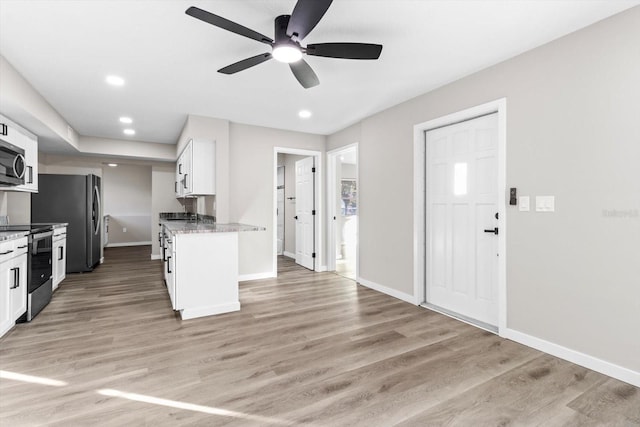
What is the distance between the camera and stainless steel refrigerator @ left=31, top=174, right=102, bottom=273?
4918 millimetres

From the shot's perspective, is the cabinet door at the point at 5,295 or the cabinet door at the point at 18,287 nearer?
Result: the cabinet door at the point at 5,295

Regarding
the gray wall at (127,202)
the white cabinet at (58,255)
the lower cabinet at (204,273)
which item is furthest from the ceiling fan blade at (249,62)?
the gray wall at (127,202)

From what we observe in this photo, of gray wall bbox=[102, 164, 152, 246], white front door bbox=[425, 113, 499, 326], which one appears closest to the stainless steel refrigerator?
gray wall bbox=[102, 164, 152, 246]


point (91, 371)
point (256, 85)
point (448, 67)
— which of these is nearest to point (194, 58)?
point (256, 85)

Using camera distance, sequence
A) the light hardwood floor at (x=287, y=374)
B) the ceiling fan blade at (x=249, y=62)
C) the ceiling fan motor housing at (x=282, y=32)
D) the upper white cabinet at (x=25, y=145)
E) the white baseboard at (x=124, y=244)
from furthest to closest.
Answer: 1. the white baseboard at (x=124, y=244)
2. the upper white cabinet at (x=25, y=145)
3. the ceiling fan blade at (x=249, y=62)
4. the ceiling fan motor housing at (x=282, y=32)
5. the light hardwood floor at (x=287, y=374)

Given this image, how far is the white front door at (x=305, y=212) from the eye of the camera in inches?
225

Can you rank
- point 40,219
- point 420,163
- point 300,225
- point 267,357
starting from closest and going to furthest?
point 267,357
point 420,163
point 40,219
point 300,225

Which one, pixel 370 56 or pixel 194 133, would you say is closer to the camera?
pixel 370 56

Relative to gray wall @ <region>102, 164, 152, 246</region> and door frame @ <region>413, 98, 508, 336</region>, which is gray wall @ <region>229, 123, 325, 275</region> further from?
gray wall @ <region>102, 164, 152, 246</region>

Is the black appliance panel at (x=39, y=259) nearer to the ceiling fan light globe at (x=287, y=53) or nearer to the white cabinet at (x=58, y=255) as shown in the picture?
the white cabinet at (x=58, y=255)

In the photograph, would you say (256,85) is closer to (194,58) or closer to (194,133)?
(194,58)

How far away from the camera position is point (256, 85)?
10.9ft

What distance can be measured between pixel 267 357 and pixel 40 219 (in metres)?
4.86

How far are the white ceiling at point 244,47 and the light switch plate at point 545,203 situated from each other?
4.14ft
